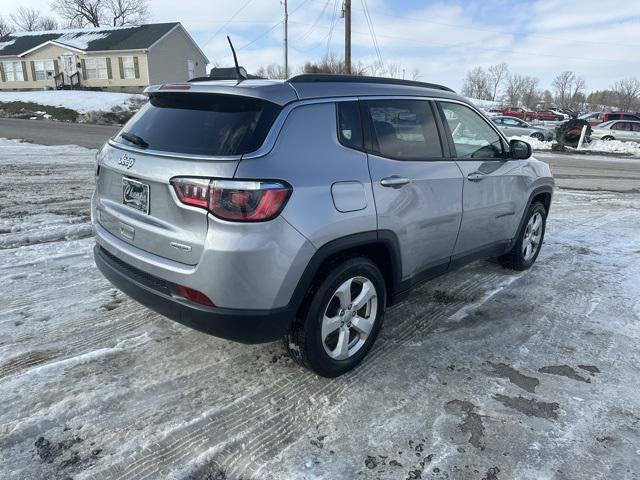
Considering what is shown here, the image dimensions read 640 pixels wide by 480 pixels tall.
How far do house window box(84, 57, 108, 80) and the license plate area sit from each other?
4460cm

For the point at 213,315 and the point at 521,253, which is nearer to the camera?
the point at 213,315

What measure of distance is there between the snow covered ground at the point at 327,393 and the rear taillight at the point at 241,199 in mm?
1172

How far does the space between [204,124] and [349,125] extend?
0.89 metres

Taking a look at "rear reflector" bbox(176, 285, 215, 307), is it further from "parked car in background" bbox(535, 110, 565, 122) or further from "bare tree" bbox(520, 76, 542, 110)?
"bare tree" bbox(520, 76, 542, 110)

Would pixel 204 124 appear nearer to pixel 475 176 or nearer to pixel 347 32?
pixel 475 176

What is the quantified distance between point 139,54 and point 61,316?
41.7 m

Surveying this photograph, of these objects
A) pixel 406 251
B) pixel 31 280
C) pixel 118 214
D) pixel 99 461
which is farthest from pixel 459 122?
pixel 31 280

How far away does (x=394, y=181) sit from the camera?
318 cm

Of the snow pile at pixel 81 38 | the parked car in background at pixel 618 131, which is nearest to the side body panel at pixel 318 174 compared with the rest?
the parked car in background at pixel 618 131

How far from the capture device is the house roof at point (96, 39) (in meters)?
40.6

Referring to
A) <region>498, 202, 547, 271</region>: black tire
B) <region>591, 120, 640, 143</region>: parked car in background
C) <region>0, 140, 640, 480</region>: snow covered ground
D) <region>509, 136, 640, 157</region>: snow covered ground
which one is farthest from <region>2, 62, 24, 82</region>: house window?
<region>498, 202, 547, 271</region>: black tire

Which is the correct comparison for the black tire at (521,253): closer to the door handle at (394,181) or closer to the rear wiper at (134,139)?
the door handle at (394,181)

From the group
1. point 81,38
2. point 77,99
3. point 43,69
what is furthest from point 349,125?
point 43,69

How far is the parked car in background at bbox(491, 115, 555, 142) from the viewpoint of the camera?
82.5 feet
